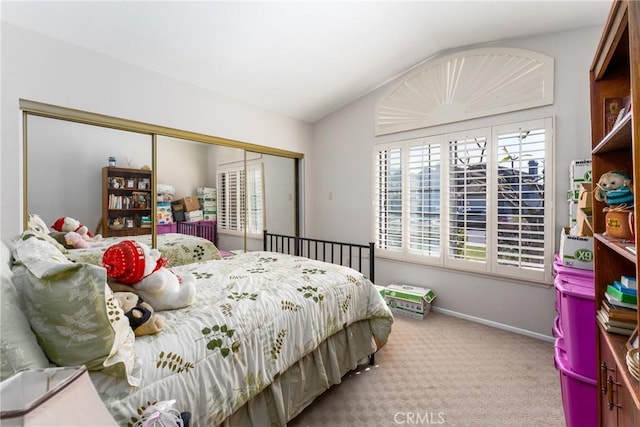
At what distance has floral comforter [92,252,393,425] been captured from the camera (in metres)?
1.00

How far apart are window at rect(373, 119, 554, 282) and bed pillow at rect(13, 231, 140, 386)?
289cm

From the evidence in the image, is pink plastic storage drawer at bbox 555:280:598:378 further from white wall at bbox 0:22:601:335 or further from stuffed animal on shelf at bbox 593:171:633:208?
white wall at bbox 0:22:601:335

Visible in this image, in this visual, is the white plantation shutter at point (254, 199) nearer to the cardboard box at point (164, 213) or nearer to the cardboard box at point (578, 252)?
the cardboard box at point (164, 213)

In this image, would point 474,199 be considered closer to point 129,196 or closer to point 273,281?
point 273,281

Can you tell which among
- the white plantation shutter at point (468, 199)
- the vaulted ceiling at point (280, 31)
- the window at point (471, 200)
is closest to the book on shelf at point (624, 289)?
the window at point (471, 200)

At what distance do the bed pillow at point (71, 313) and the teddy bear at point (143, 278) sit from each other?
0.36 metres

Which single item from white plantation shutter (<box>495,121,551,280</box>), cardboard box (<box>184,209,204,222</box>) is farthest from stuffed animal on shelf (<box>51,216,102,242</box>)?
white plantation shutter (<box>495,121,551,280</box>)

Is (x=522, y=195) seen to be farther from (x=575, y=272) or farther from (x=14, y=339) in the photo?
(x=14, y=339)

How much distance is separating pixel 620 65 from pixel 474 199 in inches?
66.6

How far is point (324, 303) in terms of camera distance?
171cm

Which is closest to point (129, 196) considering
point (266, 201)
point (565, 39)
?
point (266, 201)

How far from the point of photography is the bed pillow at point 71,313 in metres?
0.80

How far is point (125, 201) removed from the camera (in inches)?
93.8

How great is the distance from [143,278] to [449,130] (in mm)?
2972
